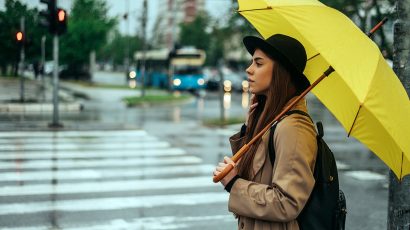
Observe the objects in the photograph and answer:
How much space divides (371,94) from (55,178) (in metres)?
7.06

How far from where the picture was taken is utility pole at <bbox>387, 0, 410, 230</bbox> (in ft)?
13.8

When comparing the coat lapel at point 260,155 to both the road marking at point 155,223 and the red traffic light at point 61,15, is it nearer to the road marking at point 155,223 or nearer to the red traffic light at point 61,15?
the road marking at point 155,223

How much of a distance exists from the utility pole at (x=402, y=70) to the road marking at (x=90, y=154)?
7.51 m

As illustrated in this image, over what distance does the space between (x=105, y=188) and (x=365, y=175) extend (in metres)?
4.36

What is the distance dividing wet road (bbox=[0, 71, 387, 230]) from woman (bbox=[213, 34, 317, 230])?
391cm

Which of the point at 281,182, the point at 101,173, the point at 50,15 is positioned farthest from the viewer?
the point at 50,15

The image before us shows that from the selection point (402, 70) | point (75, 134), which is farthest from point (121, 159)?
point (402, 70)

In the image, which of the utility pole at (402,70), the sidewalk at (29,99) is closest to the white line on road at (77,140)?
the sidewalk at (29,99)

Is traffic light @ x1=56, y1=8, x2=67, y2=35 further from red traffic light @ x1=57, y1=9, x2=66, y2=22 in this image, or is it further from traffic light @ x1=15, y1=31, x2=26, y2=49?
traffic light @ x1=15, y1=31, x2=26, y2=49

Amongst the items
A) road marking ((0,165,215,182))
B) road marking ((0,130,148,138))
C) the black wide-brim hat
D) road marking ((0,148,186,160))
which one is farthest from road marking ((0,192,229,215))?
road marking ((0,130,148,138))

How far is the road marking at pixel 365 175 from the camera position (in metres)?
9.56

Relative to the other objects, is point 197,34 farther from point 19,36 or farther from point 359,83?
point 359,83

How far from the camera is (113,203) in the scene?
24.5 feet

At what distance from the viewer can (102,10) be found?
3712 cm
